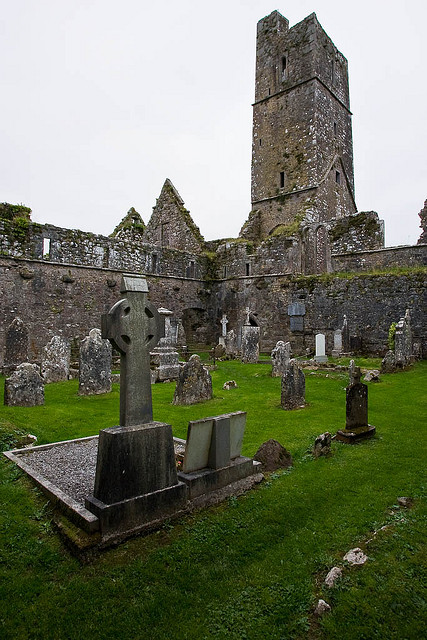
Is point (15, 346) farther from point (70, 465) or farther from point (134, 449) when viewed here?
point (134, 449)

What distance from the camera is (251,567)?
3.13 meters

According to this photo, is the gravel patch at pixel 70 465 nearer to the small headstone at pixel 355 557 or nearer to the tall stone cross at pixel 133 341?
the tall stone cross at pixel 133 341

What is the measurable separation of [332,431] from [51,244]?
1278 cm

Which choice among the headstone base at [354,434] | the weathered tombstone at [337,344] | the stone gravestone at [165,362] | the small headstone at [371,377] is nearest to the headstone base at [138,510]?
the headstone base at [354,434]

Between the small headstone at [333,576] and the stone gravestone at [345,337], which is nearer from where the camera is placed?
the small headstone at [333,576]

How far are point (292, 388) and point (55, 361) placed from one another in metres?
6.91

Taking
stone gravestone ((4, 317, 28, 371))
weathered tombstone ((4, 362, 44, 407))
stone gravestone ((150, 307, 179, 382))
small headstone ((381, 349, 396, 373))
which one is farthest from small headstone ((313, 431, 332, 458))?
stone gravestone ((4, 317, 28, 371))

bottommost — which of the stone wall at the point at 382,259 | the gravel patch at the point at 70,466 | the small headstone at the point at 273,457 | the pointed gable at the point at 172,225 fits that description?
the gravel patch at the point at 70,466

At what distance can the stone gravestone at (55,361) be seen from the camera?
1127 centimetres

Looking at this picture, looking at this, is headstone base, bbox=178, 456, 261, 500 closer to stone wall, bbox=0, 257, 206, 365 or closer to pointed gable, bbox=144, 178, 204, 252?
stone wall, bbox=0, 257, 206, 365

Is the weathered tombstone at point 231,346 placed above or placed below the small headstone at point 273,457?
above

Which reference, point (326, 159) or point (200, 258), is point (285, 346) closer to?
point (200, 258)

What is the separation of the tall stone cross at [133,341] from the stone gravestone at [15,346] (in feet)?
26.0

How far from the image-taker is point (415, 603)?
106 inches
